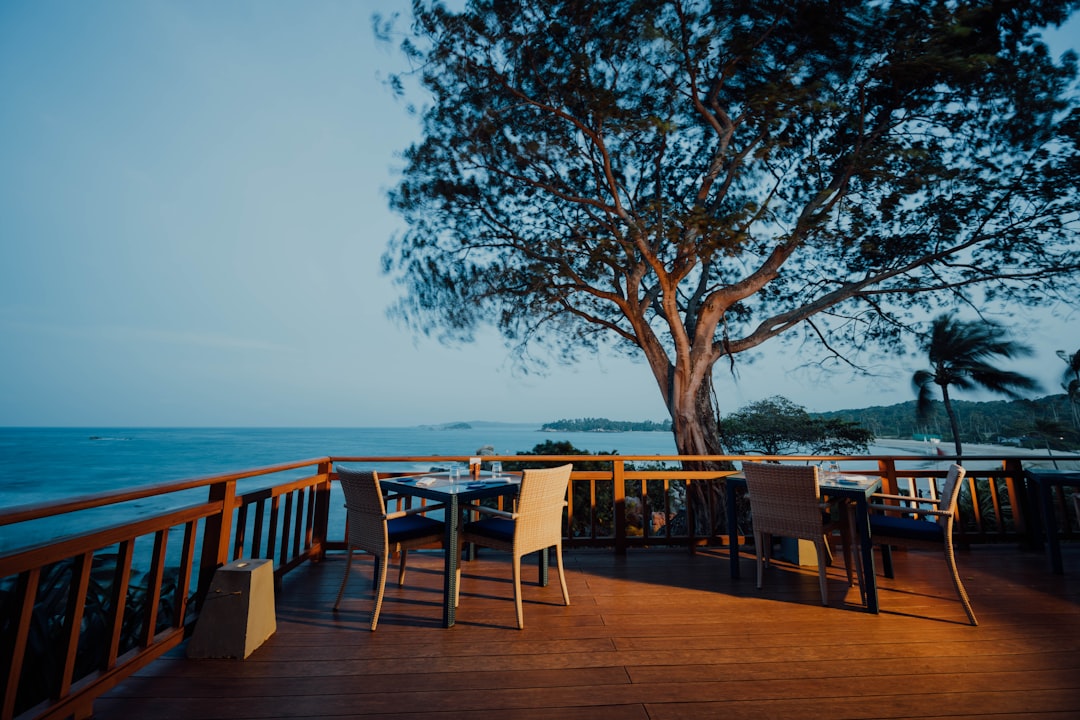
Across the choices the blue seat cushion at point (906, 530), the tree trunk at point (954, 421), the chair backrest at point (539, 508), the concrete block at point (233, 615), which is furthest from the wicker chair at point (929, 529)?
the tree trunk at point (954, 421)

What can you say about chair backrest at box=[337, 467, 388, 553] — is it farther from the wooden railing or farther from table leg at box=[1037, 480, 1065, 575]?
table leg at box=[1037, 480, 1065, 575]

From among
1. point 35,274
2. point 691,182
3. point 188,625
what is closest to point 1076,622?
point 188,625

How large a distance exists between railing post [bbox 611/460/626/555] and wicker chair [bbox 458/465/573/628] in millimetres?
1347

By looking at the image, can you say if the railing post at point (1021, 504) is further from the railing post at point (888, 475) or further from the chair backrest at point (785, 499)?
the chair backrest at point (785, 499)

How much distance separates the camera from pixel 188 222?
11.7m

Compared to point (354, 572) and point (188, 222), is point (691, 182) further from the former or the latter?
point (188, 222)

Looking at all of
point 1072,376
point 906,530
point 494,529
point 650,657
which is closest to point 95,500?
point 494,529

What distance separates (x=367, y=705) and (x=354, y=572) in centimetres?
202

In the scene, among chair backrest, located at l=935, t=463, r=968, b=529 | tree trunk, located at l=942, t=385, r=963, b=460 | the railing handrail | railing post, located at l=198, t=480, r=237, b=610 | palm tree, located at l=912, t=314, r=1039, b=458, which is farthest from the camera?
tree trunk, located at l=942, t=385, r=963, b=460

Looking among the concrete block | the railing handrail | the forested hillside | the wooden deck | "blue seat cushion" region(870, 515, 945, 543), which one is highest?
the forested hillside

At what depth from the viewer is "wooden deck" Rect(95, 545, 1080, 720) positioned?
1780 millimetres

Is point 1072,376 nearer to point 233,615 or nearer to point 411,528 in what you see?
point 411,528

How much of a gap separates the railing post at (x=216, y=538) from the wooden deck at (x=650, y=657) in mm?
336

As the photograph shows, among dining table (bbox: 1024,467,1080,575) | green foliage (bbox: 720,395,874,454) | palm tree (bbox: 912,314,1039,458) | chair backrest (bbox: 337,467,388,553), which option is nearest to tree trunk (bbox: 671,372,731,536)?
dining table (bbox: 1024,467,1080,575)
